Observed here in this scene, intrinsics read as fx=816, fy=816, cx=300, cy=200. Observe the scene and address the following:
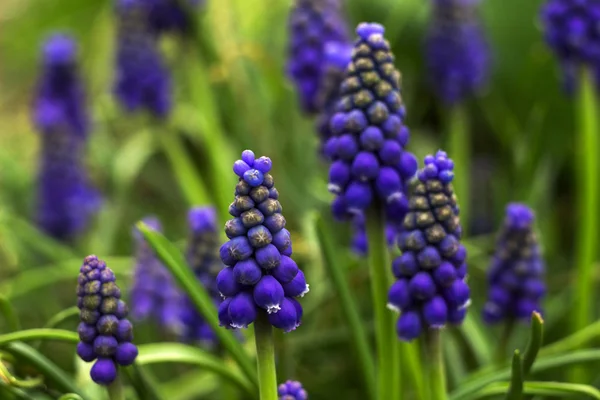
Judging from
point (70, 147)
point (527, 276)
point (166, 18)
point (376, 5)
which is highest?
point (376, 5)

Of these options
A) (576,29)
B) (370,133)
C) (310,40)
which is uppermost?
(310,40)

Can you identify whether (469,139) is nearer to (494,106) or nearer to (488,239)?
(494,106)

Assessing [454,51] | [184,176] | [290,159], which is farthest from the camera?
[290,159]

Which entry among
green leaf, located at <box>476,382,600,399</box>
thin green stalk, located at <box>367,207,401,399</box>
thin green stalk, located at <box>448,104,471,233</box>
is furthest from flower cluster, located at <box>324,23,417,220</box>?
thin green stalk, located at <box>448,104,471,233</box>

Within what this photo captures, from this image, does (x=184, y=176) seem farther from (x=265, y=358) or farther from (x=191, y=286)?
(x=265, y=358)

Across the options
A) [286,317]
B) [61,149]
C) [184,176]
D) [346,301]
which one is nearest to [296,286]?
[286,317]

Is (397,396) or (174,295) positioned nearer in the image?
(397,396)

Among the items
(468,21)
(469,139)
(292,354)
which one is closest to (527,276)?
(292,354)
